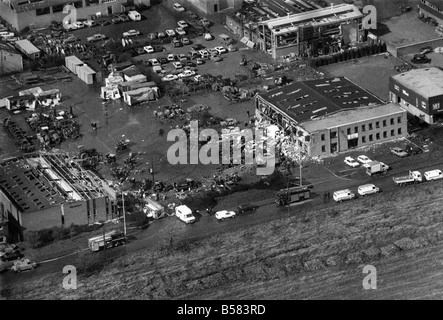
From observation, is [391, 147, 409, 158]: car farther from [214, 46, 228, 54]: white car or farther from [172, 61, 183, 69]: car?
[214, 46, 228, 54]: white car

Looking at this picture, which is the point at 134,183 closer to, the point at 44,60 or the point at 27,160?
the point at 27,160

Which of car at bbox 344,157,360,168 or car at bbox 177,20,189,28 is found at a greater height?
car at bbox 344,157,360,168

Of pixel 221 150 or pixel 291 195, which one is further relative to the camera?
pixel 221 150

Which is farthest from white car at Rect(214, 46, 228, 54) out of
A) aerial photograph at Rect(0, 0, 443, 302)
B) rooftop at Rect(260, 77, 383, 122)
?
rooftop at Rect(260, 77, 383, 122)

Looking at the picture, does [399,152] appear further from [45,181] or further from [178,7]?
[178,7]

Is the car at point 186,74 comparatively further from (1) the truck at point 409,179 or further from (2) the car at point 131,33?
(1) the truck at point 409,179

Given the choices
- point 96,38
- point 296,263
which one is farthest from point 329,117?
point 96,38

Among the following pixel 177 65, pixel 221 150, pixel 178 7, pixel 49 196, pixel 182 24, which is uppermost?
pixel 49 196
